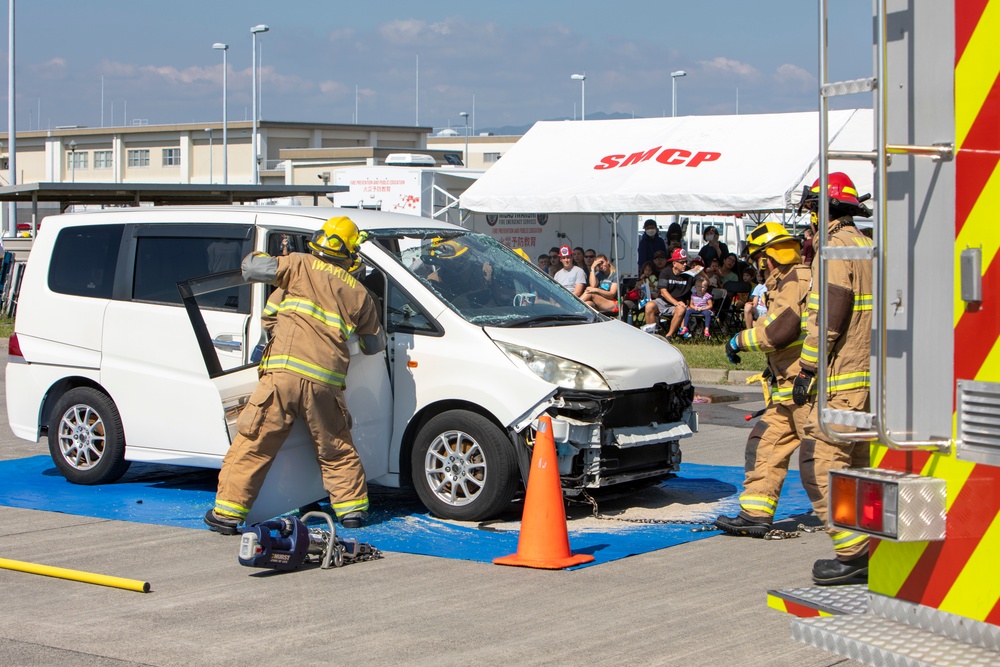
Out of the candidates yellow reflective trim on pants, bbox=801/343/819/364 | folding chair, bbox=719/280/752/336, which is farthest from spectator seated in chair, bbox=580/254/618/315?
yellow reflective trim on pants, bbox=801/343/819/364

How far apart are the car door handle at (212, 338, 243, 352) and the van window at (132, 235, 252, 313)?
251 millimetres

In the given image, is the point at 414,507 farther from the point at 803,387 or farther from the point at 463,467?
the point at 803,387

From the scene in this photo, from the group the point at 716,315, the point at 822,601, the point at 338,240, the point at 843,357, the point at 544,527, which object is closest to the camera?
the point at 822,601

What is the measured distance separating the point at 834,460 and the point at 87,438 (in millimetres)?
5266

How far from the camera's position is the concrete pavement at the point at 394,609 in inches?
207

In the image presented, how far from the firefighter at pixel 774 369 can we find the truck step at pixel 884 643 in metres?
3.07

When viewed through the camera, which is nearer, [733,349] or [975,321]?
[975,321]

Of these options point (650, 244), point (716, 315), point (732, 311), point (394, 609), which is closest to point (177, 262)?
point (394, 609)

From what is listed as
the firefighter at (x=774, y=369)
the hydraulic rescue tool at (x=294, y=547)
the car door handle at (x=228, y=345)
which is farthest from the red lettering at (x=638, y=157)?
the hydraulic rescue tool at (x=294, y=547)

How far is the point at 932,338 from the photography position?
369cm

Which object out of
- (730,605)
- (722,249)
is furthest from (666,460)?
(722,249)

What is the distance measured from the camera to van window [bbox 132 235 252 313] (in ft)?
28.0

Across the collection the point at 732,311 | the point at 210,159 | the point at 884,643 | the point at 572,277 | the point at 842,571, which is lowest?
the point at 842,571

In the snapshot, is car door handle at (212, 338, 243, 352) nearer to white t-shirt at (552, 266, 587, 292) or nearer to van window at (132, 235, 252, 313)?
van window at (132, 235, 252, 313)
